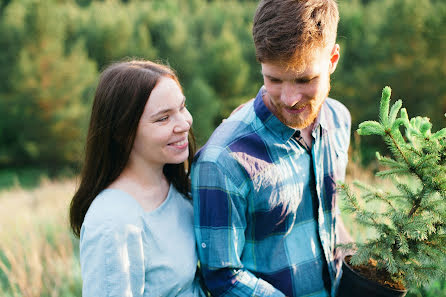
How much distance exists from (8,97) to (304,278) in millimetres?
21798

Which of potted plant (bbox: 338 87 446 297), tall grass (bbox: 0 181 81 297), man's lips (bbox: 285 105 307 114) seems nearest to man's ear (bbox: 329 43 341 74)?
man's lips (bbox: 285 105 307 114)

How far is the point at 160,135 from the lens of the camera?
193 centimetres

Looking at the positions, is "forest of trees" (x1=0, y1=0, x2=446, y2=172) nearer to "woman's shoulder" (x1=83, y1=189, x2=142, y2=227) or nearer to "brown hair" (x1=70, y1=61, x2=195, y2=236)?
"brown hair" (x1=70, y1=61, x2=195, y2=236)

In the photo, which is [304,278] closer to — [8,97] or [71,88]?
[71,88]

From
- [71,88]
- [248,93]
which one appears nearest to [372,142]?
[248,93]

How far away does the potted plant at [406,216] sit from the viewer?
164 centimetres

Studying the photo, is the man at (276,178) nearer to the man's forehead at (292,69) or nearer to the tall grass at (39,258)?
the man's forehead at (292,69)

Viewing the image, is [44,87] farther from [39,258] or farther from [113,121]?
[113,121]

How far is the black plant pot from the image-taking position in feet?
5.68

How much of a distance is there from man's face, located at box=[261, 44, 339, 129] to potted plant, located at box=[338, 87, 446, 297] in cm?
28

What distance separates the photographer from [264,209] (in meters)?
1.89

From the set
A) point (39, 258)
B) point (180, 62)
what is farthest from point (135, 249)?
point (180, 62)

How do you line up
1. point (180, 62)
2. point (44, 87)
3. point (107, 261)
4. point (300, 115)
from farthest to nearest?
point (180, 62) < point (44, 87) < point (300, 115) < point (107, 261)

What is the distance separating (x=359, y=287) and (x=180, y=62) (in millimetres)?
20816
